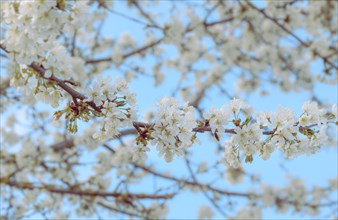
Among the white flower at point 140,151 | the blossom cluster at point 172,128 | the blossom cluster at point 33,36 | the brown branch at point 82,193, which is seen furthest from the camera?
the brown branch at point 82,193

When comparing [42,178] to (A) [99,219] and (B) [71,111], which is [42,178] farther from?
(B) [71,111]

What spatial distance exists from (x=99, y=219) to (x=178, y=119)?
374cm

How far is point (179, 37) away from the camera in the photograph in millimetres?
5785

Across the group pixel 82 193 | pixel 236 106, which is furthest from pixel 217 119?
pixel 82 193

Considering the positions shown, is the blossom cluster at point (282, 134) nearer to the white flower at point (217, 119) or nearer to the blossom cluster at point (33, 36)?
the white flower at point (217, 119)

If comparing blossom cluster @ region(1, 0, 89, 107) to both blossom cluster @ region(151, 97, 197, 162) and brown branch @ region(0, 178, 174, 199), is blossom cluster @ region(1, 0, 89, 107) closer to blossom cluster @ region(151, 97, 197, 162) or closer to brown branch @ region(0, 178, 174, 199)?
blossom cluster @ region(151, 97, 197, 162)

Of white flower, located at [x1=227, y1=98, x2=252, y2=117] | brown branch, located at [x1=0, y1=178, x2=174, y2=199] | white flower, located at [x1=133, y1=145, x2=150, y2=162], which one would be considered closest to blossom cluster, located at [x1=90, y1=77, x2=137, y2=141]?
white flower, located at [x1=133, y1=145, x2=150, y2=162]

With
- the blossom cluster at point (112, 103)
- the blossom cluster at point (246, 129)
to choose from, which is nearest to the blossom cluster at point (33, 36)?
the blossom cluster at point (112, 103)

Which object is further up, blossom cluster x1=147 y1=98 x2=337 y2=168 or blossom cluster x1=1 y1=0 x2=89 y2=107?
blossom cluster x1=1 y1=0 x2=89 y2=107

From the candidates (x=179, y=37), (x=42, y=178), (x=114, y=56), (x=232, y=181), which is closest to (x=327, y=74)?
(x=179, y=37)

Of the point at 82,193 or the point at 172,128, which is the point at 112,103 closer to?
the point at 172,128

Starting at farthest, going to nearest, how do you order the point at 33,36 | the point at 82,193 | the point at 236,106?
the point at 82,193
the point at 33,36
the point at 236,106

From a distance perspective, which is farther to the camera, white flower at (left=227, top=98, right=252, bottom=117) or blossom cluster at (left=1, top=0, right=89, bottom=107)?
blossom cluster at (left=1, top=0, right=89, bottom=107)

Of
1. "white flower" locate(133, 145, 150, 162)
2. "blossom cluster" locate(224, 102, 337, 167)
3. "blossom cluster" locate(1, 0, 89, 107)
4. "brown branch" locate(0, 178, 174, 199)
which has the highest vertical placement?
"brown branch" locate(0, 178, 174, 199)
